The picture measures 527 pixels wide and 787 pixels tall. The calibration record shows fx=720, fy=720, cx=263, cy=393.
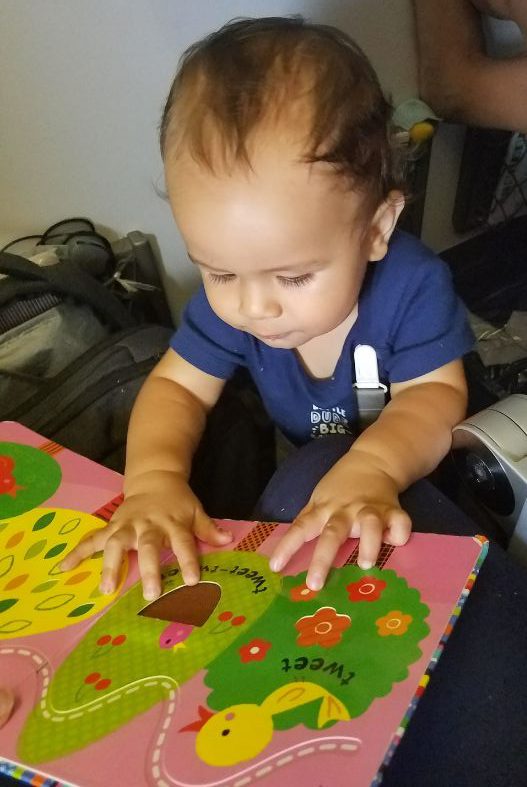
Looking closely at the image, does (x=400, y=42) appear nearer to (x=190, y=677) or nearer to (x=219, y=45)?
(x=219, y=45)

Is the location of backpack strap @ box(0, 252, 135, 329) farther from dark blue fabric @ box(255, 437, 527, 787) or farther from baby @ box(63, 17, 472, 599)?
dark blue fabric @ box(255, 437, 527, 787)

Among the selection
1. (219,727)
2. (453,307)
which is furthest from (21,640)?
(453,307)

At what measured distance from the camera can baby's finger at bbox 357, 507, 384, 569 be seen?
18.5 inches

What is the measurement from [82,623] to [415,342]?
1.22 feet

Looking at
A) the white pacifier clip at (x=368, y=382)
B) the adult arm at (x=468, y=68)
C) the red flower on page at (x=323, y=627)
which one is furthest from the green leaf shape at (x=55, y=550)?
the adult arm at (x=468, y=68)

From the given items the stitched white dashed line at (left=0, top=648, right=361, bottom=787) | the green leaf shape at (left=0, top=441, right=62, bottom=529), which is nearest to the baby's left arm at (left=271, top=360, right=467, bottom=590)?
the stitched white dashed line at (left=0, top=648, right=361, bottom=787)

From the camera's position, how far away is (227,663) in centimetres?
42

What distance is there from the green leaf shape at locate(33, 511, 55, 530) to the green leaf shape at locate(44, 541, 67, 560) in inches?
1.0

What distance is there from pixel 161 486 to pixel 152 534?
7 cm

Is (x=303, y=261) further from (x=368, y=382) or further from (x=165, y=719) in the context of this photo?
(x=165, y=719)

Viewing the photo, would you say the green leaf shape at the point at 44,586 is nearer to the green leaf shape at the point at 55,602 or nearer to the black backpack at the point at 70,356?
the green leaf shape at the point at 55,602

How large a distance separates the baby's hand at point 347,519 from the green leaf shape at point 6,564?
7.9 inches

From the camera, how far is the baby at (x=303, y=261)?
500 millimetres

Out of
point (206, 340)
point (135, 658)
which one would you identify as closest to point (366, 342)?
point (206, 340)
